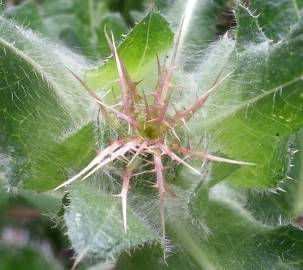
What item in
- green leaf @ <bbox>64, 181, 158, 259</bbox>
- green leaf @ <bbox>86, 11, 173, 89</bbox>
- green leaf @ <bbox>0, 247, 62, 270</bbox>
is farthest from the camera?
green leaf @ <bbox>0, 247, 62, 270</bbox>

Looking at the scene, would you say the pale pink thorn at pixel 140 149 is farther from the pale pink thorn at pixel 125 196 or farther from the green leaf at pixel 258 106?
the green leaf at pixel 258 106

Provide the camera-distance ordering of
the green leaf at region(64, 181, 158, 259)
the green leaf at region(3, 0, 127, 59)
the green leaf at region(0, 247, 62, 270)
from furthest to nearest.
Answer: the green leaf at region(3, 0, 127, 59)
the green leaf at region(0, 247, 62, 270)
the green leaf at region(64, 181, 158, 259)

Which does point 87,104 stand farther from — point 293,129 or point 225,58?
point 293,129

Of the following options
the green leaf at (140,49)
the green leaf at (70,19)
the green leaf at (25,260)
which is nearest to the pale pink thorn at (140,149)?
the green leaf at (140,49)

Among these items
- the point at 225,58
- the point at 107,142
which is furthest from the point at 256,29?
the point at 107,142

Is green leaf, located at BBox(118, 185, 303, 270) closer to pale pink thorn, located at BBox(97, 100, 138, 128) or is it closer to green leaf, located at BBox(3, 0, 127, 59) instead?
pale pink thorn, located at BBox(97, 100, 138, 128)

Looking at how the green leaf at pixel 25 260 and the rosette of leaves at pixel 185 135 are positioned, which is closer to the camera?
the rosette of leaves at pixel 185 135

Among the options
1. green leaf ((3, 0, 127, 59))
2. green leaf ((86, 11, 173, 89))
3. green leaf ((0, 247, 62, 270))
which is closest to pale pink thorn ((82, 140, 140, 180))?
green leaf ((86, 11, 173, 89))

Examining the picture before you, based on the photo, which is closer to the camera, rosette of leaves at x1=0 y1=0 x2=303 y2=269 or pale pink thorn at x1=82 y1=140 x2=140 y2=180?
pale pink thorn at x1=82 y1=140 x2=140 y2=180
